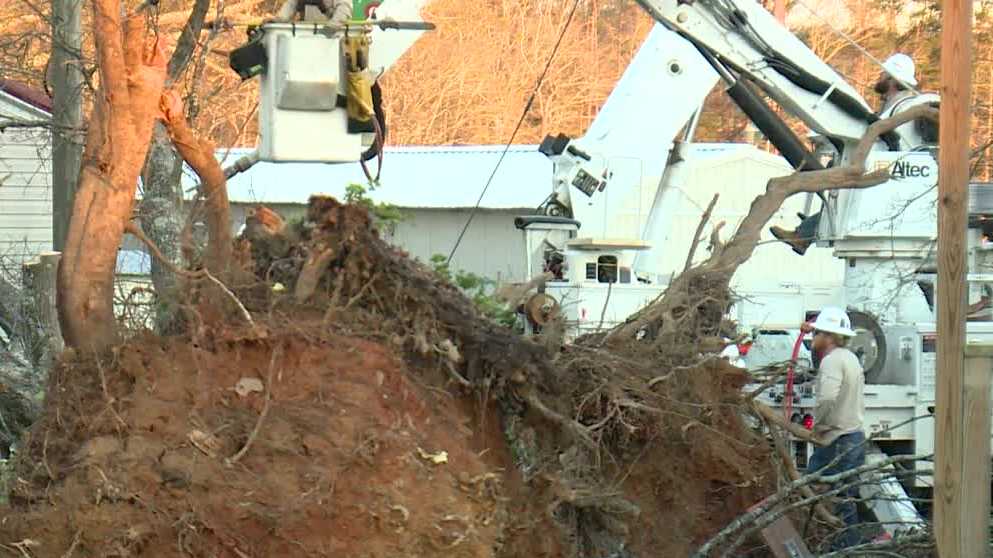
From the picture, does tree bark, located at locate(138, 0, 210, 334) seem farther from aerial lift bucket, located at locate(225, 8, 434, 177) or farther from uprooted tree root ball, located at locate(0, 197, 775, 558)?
uprooted tree root ball, located at locate(0, 197, 775, 558)

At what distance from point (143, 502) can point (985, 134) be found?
12.1 m

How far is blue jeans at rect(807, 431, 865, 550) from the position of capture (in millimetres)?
8750

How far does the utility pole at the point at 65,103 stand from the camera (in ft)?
39.5

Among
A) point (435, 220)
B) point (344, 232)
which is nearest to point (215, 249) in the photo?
point (344, 232)

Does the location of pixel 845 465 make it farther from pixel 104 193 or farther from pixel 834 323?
pixel 104 193

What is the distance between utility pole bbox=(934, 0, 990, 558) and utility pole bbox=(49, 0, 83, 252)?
8.15 metres

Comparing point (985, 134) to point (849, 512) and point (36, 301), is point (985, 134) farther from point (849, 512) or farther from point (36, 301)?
point (36, 301)

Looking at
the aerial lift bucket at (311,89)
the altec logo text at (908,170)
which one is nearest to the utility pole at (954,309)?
the aerial lift bucket at (311,89)

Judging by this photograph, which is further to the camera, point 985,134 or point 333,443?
point 985,134

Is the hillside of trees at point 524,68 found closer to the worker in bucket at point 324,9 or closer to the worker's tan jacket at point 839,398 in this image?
the worker's tan jacket at point 839,398

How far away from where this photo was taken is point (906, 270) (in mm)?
12000

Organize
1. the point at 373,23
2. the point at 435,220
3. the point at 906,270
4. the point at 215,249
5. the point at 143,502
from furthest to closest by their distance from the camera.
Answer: the point at 435,220 → the point at 906,270 → the point at 373,23 → the point at 215,249 → the point at 143,502

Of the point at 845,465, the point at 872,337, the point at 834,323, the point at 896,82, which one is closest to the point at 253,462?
the point at 845,465

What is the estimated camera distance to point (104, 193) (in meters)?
6.61
